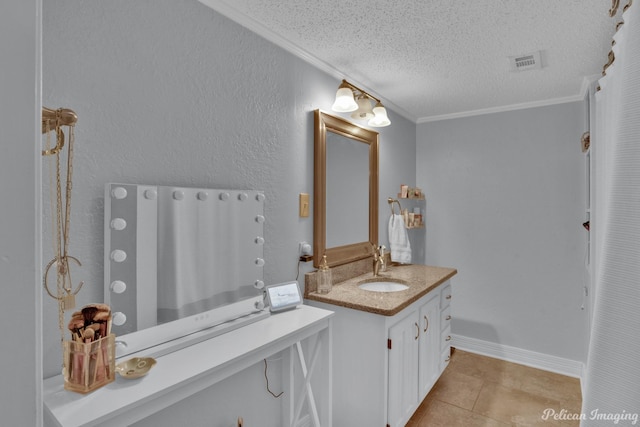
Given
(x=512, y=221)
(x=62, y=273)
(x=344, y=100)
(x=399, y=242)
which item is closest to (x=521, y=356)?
(x=512, y=221)

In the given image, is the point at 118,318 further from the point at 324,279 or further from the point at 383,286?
the point at 383,286

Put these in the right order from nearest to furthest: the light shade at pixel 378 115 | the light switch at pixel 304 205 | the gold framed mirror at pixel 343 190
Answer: the light switch at pixel 304 205 < the gold framed mirror at pixel 343 190 < the light shade at pixel 378 115

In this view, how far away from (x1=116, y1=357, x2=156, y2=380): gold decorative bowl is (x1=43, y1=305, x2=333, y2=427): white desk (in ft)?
0.05

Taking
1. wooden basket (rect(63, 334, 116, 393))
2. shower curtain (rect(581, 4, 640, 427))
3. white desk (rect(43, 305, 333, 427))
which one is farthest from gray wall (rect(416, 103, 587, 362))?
wooden basket (rect(63, 334, 116, 393))

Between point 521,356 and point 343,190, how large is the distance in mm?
2228

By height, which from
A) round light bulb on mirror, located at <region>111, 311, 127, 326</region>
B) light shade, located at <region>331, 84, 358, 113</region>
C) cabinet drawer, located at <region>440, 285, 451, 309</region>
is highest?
light shade, located at <region>331, 84, 358, 113</region>

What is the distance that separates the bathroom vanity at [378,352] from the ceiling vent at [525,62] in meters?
1.51

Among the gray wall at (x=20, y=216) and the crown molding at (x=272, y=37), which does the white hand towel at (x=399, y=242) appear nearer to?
the crown molding at (x=272, y=37)

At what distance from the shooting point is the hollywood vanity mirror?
42.8 inches

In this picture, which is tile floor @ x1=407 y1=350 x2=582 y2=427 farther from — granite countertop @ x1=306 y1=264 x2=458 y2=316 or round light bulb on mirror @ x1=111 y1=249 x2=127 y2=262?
round light bulb on mirror @ x1=111 y1=249 x2=127 y2=262

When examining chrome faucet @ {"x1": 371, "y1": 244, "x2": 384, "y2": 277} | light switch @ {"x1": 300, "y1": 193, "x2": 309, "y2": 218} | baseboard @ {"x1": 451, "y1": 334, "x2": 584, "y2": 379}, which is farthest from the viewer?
baseboard @ {"x1": 451, "y1": 334, "x2": 584, "y2": 379}

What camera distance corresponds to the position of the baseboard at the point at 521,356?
2656mm

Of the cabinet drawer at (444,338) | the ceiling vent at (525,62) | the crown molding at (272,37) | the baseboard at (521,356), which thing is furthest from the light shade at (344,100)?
the baseboard at (521,356)

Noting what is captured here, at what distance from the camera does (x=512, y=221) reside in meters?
2.92
